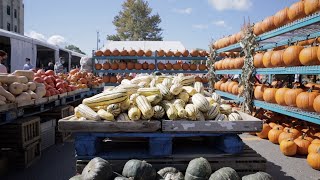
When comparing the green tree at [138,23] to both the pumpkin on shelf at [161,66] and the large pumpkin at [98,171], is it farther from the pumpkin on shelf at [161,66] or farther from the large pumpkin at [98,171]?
the large pumpkin at [98,171]

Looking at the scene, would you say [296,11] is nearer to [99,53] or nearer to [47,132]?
[47,132]

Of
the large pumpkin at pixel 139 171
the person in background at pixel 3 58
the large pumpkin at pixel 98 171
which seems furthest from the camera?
the person in background at pixel 3 58

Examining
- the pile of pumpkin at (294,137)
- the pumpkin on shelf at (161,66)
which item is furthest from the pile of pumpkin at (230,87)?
the pumpkin on shelf at (161,66)

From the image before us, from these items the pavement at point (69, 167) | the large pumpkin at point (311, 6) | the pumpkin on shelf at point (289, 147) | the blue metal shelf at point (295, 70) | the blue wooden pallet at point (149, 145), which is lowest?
the pavement at point (69, 167)

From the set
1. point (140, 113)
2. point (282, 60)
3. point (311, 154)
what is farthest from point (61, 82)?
point (311, 154)

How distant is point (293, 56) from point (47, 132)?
5458 millimetres

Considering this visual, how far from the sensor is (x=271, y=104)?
7102 mm

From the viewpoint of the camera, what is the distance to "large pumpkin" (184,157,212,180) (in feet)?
10.4

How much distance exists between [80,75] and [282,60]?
7098mm

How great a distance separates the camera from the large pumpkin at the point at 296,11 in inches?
257

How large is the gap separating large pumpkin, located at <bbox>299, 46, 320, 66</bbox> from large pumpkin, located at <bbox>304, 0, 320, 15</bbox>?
2.66 ft

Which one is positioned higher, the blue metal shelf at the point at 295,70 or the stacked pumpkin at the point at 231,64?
the stacked pumpkin at the point at 231,64

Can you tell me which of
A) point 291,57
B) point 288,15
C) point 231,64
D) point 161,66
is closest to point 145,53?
point 161,66

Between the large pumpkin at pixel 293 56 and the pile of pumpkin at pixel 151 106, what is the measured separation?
9.85 feet
